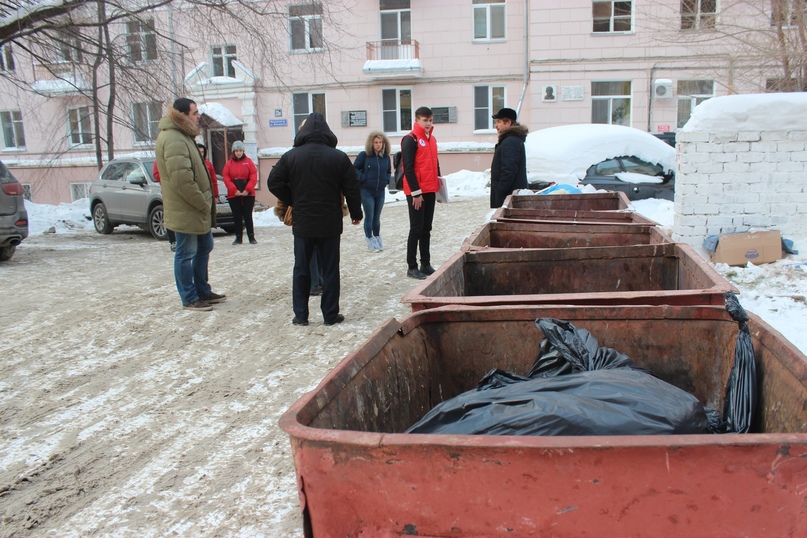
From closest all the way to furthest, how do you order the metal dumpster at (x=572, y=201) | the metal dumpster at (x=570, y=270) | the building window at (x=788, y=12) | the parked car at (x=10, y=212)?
the metal dumpster at (x=570, y=270) < the metal dumpster at (x=572, y=201) < the parked car at (x=10, y=212) < the building window at (x=788, y=12)

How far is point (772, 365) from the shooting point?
2232mm

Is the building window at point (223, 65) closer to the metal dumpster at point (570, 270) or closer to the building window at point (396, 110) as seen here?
the building window at point (396, 110)

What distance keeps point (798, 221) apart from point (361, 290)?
5046mm

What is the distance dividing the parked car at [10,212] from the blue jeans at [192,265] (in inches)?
188

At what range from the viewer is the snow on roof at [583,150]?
50.3 ft

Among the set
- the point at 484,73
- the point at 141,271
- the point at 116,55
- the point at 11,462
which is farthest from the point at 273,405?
the point at 484,73

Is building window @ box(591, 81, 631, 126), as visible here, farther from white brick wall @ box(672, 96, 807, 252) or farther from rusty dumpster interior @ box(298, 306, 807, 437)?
rusty dumpster interior @ box(298, 306, 807, 437)

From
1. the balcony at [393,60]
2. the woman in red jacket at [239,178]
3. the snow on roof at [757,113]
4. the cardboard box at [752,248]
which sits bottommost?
the cardboard box at [752,248]

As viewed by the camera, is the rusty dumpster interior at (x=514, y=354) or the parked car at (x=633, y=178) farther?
the parked car at (x=633, y=178)

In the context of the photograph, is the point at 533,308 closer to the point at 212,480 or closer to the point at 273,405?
the point at 212,480

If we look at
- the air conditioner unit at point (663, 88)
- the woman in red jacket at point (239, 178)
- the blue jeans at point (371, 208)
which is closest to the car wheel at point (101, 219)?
the woman in red jacket at point (239, 178)

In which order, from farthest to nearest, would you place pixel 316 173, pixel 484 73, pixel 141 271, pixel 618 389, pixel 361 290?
pixel 484 73 < pixel 141 271 < pixel 361 290 < pixel 316 173 < pixel 618 389

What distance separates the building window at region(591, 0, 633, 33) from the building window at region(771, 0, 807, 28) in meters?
7.92

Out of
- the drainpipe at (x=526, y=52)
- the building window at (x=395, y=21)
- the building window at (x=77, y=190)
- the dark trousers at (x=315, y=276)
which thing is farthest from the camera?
the building window at (x=77, y=190)
